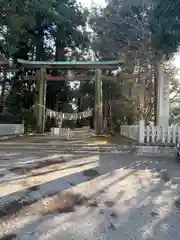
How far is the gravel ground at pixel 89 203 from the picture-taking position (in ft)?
9.10

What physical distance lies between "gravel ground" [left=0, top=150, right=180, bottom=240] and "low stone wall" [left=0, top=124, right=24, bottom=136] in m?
9.65

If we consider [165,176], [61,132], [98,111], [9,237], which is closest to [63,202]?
[9,237]

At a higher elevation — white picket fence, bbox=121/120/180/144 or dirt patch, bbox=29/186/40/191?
white picket fence, bbox=121/120/180/144

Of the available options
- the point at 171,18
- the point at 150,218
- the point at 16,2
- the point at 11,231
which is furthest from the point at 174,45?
the point at 11,231

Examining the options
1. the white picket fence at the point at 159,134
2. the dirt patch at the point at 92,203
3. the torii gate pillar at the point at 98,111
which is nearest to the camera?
the dirt patch at the point at 92,203

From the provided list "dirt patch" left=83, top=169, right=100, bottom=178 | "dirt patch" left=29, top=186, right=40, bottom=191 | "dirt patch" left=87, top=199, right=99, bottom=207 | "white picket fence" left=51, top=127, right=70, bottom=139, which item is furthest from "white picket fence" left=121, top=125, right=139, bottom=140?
"dirt patch" left=87, top=199, right=99, bottom=207

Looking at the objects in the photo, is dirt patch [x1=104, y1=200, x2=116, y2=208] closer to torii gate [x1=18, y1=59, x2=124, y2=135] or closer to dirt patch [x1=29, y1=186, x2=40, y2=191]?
dirt patch [x1=29, y1=186, x2=40, y2=191]

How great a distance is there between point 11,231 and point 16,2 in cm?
987

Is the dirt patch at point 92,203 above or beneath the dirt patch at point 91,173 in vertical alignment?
beneath

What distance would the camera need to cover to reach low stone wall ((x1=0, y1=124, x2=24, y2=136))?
1566 centimetres

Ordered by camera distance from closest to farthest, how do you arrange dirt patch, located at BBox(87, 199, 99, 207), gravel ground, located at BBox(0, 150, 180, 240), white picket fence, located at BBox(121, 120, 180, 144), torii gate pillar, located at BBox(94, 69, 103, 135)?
gravel ground, located at BBox(0, 150, 180, 240), dirt patch, located at BBox(87, 199, 99, 207), white picket fence, located at BBox(121, 120, 180, 144), torii gate pillar, located at BBox(94, 69, 103, 135)

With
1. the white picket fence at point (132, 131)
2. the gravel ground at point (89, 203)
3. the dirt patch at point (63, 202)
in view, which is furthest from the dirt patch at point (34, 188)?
the white picket fence at point (132, 131)

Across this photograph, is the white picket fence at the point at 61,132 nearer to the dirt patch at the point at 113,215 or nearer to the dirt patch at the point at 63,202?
the dirt patch at the point at 63,202

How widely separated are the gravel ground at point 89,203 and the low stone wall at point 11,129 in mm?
9654
